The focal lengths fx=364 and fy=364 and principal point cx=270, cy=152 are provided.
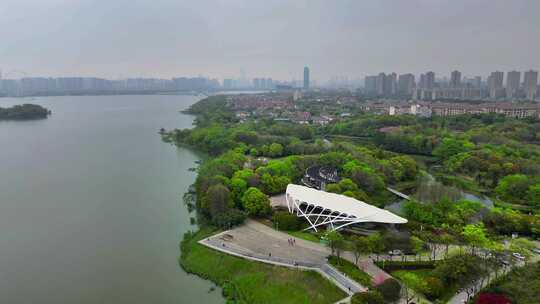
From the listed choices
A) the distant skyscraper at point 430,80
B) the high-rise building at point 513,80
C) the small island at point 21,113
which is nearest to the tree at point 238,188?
the small island at point 21,113

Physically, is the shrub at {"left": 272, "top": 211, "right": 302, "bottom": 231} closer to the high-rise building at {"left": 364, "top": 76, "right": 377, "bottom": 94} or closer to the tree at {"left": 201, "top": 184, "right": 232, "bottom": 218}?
the tree at {"left": 201, "top": 184, "right": 232, "bottom": 218}

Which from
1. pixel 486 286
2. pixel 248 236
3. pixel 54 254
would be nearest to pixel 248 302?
pixel 248 236

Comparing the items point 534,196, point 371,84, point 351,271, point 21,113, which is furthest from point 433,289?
point 371,84

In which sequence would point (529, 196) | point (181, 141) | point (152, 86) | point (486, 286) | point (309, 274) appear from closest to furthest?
point (486, 286)
point (309, 274)
point (529, 196)
point (181, 141)
point (152, 86)

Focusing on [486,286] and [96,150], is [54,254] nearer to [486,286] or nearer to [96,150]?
[486,286]

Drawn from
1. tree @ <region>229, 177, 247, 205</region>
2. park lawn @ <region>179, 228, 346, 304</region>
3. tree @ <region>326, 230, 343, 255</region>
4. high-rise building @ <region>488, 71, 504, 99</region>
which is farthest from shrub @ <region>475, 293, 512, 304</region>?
high-rise building @ <region>488, 71, 504, 99</region>

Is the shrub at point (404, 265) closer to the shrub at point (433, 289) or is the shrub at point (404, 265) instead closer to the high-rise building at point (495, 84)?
the shrub at point (433, 289)
